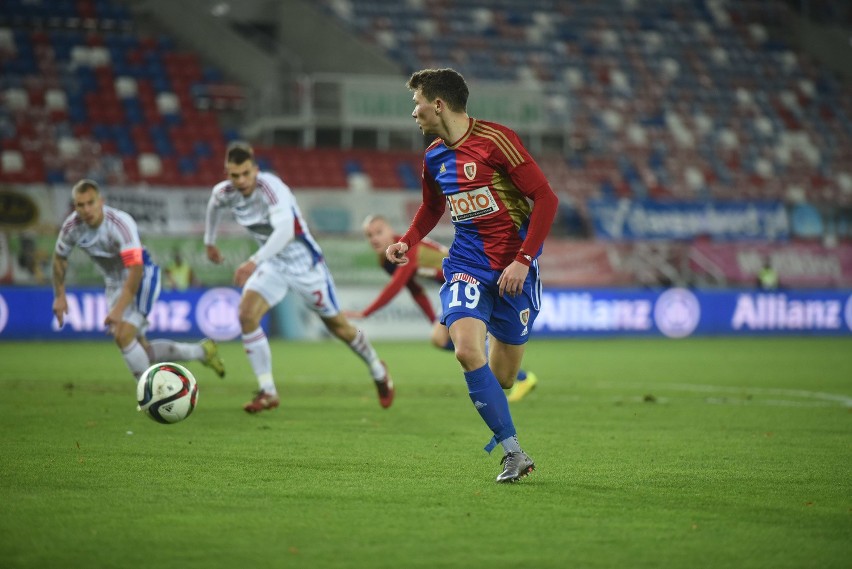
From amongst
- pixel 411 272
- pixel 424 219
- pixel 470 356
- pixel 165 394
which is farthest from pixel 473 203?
pixel 411 272

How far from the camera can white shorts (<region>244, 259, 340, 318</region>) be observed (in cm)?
1111

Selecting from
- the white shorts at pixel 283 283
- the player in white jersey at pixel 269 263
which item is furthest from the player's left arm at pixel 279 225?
the white shorts at pixel 283 283

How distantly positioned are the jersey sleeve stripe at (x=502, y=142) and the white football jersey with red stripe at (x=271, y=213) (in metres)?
3.92

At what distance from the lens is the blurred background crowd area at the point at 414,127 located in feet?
89.6

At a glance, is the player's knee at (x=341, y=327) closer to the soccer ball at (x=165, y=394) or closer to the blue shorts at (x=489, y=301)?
the soccer ball at (x=165, y=394)

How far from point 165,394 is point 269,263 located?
2590 millimetres

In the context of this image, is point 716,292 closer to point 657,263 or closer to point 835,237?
point 657,263

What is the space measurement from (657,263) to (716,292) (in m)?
1.64

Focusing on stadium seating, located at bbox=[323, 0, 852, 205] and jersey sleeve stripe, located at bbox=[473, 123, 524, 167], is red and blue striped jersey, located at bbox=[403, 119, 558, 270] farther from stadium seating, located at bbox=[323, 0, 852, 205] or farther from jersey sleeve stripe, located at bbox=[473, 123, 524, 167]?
stadium seating, located at bbox=[323, 0, 852, 205]

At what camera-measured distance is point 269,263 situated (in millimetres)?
11211

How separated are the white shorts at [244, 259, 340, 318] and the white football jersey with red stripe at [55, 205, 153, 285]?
110cm

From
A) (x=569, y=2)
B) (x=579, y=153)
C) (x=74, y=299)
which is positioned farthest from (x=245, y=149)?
(x=569, y=2)

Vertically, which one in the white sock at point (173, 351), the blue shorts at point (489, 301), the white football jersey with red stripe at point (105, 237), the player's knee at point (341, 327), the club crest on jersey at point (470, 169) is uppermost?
the club crest on jersey at point (470, 169)

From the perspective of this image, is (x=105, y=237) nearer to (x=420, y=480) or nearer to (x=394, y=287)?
(x=394, y=287)
